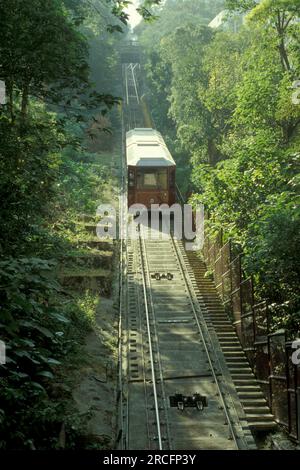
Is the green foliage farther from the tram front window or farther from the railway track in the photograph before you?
the tram front window

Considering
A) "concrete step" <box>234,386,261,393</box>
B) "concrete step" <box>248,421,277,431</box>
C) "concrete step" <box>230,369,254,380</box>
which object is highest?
"concrete step" <box>230,369,254,380</box>

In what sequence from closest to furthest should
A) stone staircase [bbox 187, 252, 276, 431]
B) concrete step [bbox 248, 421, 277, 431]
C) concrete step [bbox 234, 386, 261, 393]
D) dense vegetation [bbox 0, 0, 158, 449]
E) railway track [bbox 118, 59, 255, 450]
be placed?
1. dense vegetation [bbox 0, 0, 158, 449]
2. railway track [bbox 118, 59, 255, 450]
3. concrete step [bbox 248, 421, 277, 431]
4. stone staircase [bbox 187, 252, 276, 431]
5. concrete step [bbox 234, 386, 261, 393]

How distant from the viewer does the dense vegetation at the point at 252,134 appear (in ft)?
41.3

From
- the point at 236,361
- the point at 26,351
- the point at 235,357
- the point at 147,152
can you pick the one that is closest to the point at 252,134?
the point at 147,152

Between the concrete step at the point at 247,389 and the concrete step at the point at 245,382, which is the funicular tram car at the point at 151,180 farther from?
the concrete step at the point at 247,389

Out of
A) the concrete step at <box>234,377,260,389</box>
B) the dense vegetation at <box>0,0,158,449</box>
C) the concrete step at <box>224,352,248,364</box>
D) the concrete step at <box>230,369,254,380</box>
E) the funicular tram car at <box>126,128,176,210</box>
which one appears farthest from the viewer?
the funicular tram car at <box>126,128,176,210</box>

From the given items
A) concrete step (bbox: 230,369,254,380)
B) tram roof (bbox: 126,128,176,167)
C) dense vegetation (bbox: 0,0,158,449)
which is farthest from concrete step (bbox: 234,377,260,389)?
tram roof (bbox: 126,128,176,167)

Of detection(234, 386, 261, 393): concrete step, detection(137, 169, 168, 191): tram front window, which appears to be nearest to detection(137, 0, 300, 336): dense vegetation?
detection(137, 169, 168, 191): tram front window

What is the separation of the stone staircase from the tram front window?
5651 millimetres

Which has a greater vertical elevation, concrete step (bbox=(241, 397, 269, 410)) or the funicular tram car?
the funicular tram car

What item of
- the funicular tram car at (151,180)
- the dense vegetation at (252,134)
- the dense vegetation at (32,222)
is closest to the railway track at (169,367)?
the dense vegetation at (32,222)

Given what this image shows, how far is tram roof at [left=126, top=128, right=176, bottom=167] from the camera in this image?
24.7 metres

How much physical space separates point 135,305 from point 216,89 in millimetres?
17551

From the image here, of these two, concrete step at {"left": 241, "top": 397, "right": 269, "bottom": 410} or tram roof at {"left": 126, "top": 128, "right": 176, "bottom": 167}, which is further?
tram roof at {"left": 126, "top": 128, "right": 176, "bottom": 167}
